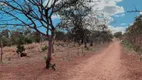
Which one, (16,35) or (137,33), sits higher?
(137,33)

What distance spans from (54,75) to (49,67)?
1902 millimetres

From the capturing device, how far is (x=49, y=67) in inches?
553

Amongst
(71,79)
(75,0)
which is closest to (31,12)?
(75,0)

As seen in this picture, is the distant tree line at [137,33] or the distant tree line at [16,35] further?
the distant tree line at [137,33]

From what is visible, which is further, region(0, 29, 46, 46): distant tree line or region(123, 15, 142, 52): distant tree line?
region(123, 15, 142, 52): distant tree line

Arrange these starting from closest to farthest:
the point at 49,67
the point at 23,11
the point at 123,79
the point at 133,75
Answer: the point at 123,79, the point at 133,75, the point at 23,11, the point at 49,67

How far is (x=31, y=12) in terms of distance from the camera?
44.2 ft

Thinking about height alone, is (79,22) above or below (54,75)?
above

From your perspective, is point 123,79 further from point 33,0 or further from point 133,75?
point 33,0

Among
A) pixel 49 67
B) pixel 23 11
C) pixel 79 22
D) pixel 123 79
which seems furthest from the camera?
pixel 79 22

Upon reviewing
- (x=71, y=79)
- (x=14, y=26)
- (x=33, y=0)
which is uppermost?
(x=33, y=0)

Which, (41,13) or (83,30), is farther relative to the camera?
(83,30)

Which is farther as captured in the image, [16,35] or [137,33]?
[137,33]

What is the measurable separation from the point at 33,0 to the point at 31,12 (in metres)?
0.64
